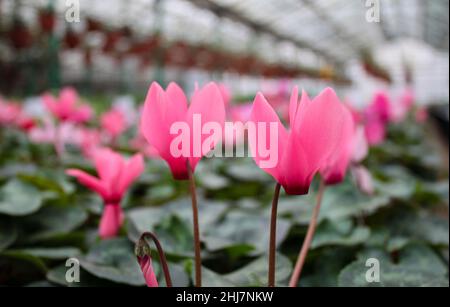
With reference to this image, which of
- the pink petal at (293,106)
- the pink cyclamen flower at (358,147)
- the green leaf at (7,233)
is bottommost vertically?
the green leaf at (7,233)

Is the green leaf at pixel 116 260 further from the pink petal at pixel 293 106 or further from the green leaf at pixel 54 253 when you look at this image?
the pink petal at pixel 293 106

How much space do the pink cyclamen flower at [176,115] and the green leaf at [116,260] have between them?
210 mm

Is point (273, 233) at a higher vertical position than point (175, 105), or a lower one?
lower

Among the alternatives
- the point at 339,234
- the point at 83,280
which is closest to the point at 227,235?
the point at 339,234

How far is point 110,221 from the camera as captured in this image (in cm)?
64

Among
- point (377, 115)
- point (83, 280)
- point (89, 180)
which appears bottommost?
point (83, 280)

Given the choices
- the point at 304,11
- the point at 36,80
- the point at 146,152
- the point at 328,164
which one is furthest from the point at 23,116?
the point at 304,11

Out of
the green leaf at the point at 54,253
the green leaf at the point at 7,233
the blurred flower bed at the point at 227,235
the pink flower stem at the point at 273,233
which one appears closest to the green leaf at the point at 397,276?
the blurred flower bed at the point at 227,235

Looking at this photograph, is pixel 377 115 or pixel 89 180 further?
pixel 377 115

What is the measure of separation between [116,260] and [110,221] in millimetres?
56

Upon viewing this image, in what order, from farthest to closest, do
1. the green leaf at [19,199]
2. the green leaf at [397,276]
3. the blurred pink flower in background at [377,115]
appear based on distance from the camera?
1. the blurred pink flower in background at [377,115]
2. the green leaf at [19,199]
3. the green leaf at [397,276]

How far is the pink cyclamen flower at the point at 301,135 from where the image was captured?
0.38 meters

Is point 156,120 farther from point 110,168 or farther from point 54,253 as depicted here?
point 54,253

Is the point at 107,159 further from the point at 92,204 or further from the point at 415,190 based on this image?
the point at 415,190
